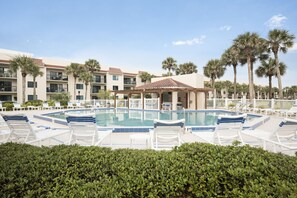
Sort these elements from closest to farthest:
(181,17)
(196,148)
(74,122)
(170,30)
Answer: (196,148), (74,122), (181,17), (170,30)

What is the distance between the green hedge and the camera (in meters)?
2.28

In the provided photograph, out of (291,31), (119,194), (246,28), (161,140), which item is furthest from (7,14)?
(291,31)

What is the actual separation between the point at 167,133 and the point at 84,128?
8.23ft

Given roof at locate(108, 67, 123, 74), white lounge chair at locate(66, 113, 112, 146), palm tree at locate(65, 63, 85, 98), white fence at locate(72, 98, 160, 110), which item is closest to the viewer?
white lounge chair at locate(66, 113, 112, 146)

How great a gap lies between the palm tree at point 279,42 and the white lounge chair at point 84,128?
29.9m

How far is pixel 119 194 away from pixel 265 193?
5.79 feet

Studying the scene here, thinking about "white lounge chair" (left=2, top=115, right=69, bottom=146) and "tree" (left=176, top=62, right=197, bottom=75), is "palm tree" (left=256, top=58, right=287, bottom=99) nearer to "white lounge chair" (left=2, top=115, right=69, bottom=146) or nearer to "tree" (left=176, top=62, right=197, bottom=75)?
"tree" (left=176, top=62, right=197, bottom=75)

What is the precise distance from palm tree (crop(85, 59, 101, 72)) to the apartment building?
308 cm

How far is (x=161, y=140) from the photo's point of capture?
5105mm

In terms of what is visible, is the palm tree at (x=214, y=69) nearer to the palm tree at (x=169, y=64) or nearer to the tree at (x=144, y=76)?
the palm tree at (x=169, y=64)

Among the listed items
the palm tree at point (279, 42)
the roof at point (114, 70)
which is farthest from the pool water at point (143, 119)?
the roof at point (114, 70)

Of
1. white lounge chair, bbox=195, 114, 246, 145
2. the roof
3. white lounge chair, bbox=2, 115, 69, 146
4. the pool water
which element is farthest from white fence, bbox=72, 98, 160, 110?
white lounge chair, bbox=195, 114, 246, 145

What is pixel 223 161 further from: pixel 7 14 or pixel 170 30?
pixel 170 30

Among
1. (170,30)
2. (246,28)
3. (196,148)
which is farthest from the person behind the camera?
(246,28)
